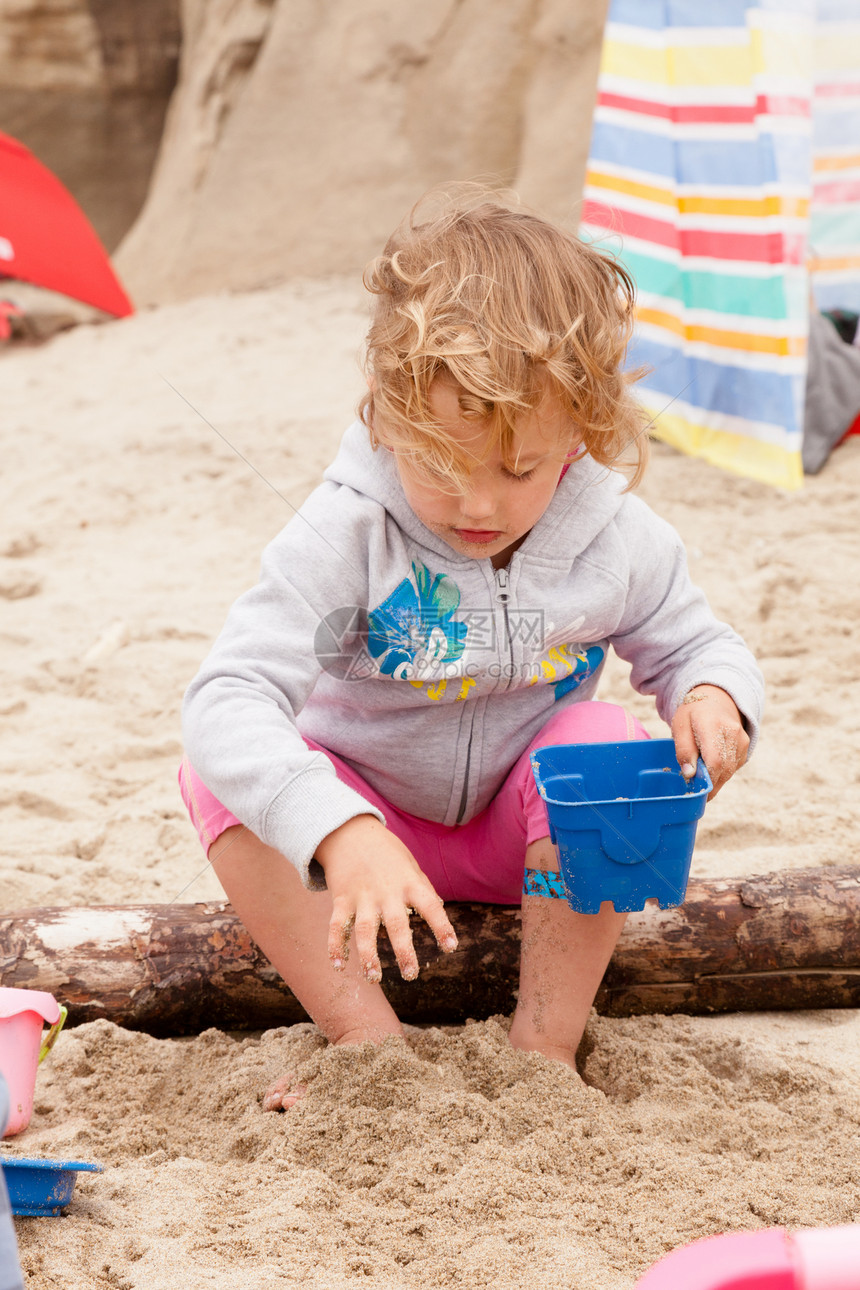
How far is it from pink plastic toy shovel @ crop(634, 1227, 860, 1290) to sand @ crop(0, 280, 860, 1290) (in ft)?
1.22

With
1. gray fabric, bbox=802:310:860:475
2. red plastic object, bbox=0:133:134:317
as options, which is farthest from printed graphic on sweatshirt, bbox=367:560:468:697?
red plastic object, bbox=0:133:134:317

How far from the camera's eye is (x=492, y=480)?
1184 millimetres

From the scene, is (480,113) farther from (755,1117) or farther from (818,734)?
(755,1117)

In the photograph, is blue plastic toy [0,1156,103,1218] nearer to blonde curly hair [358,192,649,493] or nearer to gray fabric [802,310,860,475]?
blonde curly hair [358,192,649,493]

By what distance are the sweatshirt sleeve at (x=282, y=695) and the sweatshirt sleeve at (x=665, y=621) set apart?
0.33 m

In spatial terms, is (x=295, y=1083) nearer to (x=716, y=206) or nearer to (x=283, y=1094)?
(x=283, y=1094)

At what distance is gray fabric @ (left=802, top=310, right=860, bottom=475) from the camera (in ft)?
10.6

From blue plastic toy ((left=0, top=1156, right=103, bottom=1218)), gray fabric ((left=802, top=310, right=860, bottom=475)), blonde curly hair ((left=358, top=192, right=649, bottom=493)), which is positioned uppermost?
blonde curly hair ((left=358, top=192, right=649, bottom=493))

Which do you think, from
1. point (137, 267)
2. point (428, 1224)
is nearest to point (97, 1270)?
point (428, 1224)

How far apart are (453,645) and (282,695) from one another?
0.21 m

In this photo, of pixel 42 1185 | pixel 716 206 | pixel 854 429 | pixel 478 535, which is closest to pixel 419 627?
pixel 478 535

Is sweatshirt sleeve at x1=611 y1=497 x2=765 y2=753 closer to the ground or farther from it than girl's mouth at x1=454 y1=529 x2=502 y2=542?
closer to the ground

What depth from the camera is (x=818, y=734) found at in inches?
80.9

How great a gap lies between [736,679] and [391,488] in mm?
A: 440
